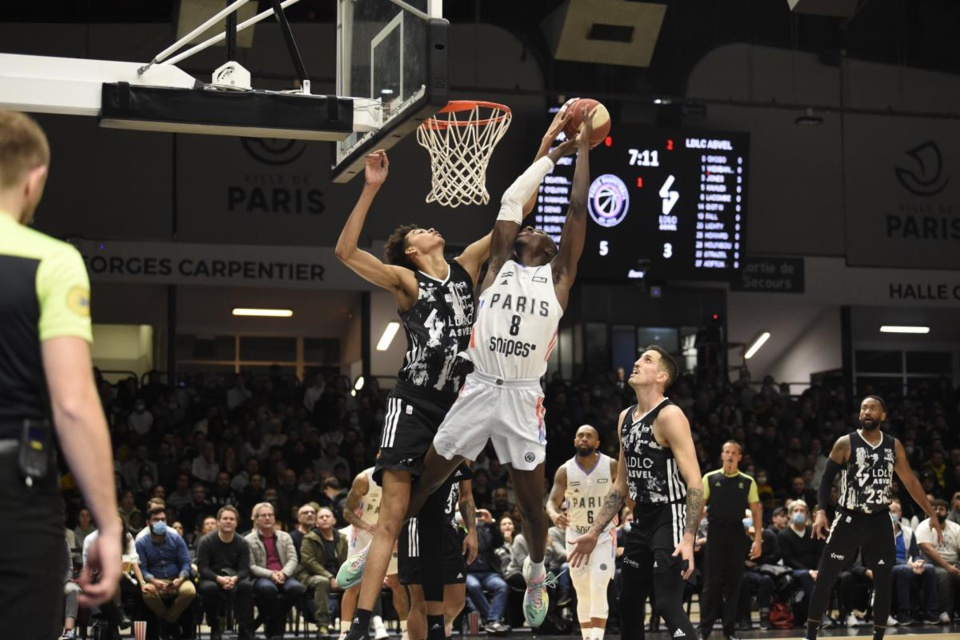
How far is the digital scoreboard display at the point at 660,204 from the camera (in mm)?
20547

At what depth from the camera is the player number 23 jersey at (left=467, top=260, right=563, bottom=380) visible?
22.1ft

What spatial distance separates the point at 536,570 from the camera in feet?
24.4

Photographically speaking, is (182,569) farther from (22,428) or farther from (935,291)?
(935,291)

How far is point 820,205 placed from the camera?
82.6 feet

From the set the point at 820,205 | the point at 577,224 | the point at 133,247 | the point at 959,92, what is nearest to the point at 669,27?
the point at 820,205

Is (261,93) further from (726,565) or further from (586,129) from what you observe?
(726,565)

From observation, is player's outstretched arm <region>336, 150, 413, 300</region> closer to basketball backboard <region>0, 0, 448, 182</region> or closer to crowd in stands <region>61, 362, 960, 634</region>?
basketball backboard <region>0, 0, 448, 182</region>

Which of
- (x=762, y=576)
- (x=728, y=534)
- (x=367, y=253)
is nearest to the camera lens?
(x=367, y=253)

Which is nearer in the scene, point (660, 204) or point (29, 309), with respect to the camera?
point (29, 309)

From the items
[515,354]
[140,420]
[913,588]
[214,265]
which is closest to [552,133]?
[515,354]

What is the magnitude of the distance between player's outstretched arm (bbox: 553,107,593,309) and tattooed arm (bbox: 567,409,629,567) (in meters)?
1.36

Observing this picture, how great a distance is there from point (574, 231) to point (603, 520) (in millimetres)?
2055

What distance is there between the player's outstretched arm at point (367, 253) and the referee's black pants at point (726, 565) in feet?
20.3

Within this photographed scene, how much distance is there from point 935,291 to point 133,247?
52.3 ft
